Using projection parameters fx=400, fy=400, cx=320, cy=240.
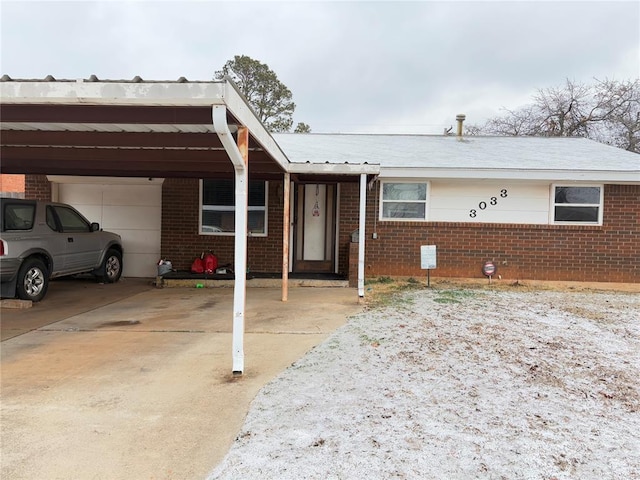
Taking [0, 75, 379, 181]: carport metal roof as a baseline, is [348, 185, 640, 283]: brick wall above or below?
below

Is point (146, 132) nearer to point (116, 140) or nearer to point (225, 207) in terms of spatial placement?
point (116, 140)

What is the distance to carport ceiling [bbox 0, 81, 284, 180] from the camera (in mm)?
3641

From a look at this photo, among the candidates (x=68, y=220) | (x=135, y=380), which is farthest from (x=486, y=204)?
(x=68, y=220)

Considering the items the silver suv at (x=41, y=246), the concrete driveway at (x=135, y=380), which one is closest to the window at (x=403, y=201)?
the concrete driveway at (x=135, y=380)

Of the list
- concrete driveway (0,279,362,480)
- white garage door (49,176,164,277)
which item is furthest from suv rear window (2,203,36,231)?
white garage door (49,176,164,277)

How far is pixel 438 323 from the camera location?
5746 millimetres

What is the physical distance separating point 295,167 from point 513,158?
6.10m

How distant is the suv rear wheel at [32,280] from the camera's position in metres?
6.63

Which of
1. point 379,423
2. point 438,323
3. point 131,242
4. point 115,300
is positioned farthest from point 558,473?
point 131,242

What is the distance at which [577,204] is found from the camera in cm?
941

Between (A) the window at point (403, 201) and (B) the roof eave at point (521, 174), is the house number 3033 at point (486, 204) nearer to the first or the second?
(B) the roof eave at point (521, 174)

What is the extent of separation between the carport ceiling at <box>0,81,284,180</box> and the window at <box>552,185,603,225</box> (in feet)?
21.7

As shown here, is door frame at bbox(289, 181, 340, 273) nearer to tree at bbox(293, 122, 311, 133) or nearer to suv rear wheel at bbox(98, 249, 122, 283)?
suv rear wheel at bbox(98, 249, 122, 283)

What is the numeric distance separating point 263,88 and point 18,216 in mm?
22595
